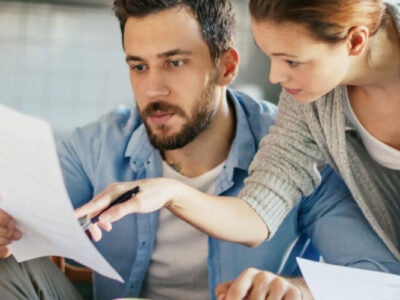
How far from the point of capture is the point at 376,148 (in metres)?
→ 1.17

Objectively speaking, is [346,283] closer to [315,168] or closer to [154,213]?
[315,168]

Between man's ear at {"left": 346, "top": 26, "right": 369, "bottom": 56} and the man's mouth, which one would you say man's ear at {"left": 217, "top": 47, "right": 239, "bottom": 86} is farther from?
man's ear at {"left": 346, "top": 26, "right": 369, "bottom": 56}

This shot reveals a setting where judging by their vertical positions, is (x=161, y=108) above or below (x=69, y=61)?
above

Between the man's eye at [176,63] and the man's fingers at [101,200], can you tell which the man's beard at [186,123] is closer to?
the man's eye at [176,63]

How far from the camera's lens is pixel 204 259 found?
55.0 inches

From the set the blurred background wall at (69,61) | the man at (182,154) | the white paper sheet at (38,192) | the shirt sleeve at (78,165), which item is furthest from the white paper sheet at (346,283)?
the blurred background wall at (69,61)

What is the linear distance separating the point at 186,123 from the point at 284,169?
25 cm

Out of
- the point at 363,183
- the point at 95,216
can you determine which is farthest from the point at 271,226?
the point at 95,216

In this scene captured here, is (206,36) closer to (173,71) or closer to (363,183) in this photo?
(173,71)

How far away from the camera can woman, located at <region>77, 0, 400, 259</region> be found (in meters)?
0.98

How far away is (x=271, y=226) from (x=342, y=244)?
0.13 meters

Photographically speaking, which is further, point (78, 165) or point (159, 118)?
point (78, 165)

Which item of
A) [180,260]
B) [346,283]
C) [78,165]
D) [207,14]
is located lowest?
[180,260]

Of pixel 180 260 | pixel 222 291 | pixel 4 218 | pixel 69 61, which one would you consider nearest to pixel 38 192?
pixel 4 218
